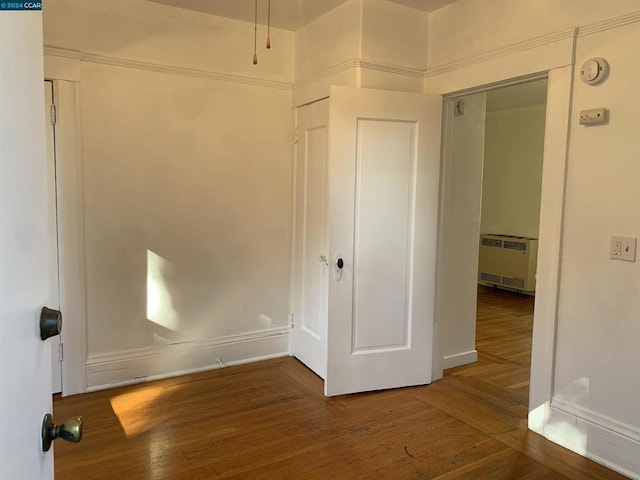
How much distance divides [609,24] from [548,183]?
0.81m

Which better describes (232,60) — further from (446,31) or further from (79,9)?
(446,31)

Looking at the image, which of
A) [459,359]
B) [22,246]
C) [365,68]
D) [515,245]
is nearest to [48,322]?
[22,246]

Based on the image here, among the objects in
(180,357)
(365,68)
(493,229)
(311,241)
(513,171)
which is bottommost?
(180,357)

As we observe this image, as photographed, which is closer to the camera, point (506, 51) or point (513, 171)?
point (506, 51)

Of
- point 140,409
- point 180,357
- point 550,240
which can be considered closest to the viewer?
point 550,240

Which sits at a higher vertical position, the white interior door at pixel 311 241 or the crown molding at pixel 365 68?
the crown molding at pixel 365 68

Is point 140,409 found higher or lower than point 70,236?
lower

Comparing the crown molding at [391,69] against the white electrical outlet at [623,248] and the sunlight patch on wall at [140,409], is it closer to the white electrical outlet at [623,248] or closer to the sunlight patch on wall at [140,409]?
the white electrical outlet at [623,248]

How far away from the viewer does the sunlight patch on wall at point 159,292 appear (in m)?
3.49

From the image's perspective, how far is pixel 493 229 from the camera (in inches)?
286

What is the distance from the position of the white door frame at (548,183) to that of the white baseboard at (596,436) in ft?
0.24

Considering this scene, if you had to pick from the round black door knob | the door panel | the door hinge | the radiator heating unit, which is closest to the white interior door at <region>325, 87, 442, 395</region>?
the door panel

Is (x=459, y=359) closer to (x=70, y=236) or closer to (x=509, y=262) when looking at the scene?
(x=70, y=236)

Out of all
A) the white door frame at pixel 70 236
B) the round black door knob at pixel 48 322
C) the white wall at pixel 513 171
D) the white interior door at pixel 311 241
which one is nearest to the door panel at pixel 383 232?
the white interior door at pixel 311 241
